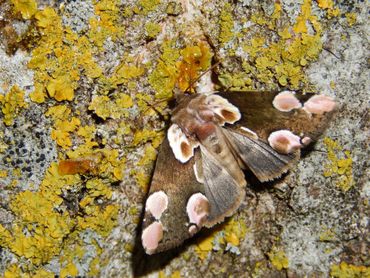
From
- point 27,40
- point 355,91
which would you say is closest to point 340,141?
point 355,91

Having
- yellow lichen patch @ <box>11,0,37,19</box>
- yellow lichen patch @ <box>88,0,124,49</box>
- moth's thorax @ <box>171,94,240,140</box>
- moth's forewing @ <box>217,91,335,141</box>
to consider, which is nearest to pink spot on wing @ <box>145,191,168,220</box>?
moth's thorax @ <box>171,94,240,140</box>

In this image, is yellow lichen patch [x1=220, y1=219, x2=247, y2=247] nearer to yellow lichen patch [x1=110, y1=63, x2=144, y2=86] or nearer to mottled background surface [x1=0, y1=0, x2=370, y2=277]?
mottled background surface [x1=0, y1=0, x2=370, y2=277]

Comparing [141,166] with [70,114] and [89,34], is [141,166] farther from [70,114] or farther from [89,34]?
[89,34]

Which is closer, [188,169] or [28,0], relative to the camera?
[28,0]

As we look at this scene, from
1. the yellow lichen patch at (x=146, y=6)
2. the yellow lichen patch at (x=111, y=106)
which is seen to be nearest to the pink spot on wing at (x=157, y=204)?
the yellow lichen patch at (x=111, y=106)

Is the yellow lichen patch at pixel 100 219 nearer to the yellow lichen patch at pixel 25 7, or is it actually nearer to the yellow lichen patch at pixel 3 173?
the yellow lichen patch at pixel 3 173

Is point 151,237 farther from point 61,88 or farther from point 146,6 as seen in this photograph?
point 146,6

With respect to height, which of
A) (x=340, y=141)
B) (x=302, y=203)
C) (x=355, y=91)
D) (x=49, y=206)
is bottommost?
(x=302, y=203)
